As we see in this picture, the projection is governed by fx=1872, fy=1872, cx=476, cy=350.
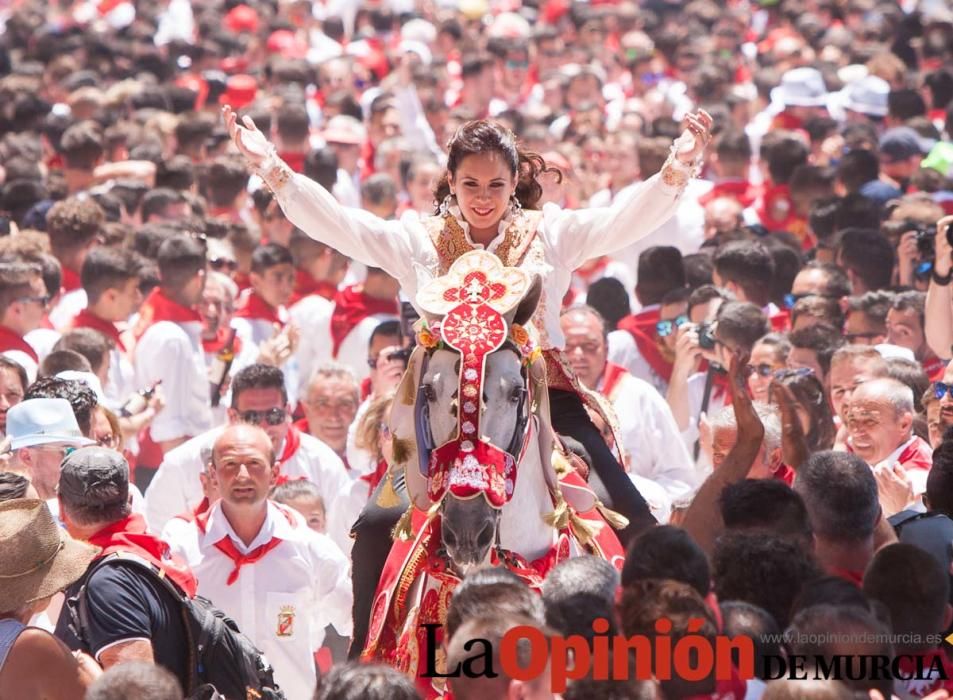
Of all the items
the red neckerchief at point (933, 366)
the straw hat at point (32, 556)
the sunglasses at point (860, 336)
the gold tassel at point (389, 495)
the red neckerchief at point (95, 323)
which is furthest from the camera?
the red neckerchief at point (95, 323)

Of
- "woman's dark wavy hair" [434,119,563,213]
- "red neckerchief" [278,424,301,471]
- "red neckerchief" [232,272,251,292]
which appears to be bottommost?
"red neckerchief" [278,424,301,471]

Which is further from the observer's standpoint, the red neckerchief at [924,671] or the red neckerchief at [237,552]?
the red neckerchief at [237,552]

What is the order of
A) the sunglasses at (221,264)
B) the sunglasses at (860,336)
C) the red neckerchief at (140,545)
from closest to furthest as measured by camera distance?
the red neckerchief at (140,545)
the sunglasses at (860,336)
the sunglasses at (221,264)

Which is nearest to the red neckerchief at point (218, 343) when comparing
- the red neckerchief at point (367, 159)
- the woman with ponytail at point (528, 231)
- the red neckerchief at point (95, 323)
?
the red neckerchief at point (95, 323)

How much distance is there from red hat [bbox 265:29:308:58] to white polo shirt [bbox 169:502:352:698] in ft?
49.1

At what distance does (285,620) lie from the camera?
318 inches

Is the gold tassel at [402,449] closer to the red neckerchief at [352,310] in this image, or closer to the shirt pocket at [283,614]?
the shirt pocket at [283,614]

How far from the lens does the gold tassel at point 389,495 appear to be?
6.66 meters

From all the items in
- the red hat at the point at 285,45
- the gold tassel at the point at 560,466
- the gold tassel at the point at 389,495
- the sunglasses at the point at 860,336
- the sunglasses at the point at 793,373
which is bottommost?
the gold tassel at the point at 389,495

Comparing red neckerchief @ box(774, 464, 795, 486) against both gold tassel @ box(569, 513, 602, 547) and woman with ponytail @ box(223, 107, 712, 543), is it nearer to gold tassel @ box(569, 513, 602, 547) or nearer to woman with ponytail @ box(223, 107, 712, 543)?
woman with ponytail @ box(223, 107, 712, 543)

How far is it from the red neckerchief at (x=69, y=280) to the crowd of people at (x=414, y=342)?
54mm

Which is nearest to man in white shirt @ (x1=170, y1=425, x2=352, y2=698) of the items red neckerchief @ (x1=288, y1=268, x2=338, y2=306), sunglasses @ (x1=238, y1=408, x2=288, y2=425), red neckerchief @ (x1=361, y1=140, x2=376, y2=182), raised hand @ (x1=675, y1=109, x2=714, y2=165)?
sunglasses @ (x1=238, y1=408, x2=288, y2=425)

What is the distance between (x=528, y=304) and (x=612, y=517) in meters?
1.01

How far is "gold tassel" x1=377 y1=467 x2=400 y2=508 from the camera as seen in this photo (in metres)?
6.66
